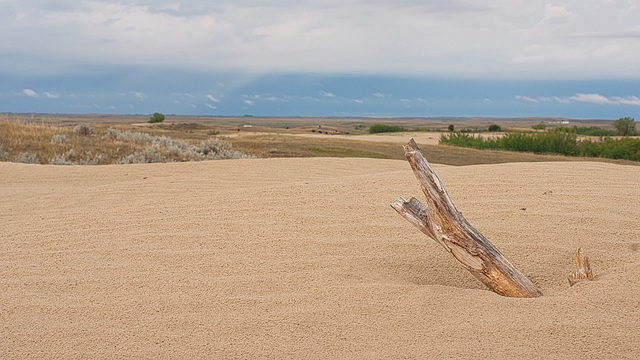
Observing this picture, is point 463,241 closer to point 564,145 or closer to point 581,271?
point 581,271

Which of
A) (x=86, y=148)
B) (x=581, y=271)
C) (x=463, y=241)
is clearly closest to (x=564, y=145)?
(x=86, y=148)

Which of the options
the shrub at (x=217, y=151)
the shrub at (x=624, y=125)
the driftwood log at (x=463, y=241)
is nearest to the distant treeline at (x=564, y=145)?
the shrub at (x=217, y=151)

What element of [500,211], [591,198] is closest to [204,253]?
[500,211]

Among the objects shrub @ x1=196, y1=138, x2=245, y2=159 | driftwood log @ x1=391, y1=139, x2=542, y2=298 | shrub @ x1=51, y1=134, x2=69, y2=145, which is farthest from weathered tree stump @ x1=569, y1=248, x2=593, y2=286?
shrub @ x1=51, y1=134, x2=69, y2=145

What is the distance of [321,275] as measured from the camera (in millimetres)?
3998

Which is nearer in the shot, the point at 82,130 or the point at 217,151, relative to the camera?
the point at 217,151

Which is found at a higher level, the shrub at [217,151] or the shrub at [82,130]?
the shrub at [82,130]

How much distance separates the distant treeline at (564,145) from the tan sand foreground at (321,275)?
1611cm

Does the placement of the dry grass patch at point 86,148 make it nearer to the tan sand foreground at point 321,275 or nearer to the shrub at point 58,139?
the shrub at point 58,139

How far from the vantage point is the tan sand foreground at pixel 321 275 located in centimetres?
310

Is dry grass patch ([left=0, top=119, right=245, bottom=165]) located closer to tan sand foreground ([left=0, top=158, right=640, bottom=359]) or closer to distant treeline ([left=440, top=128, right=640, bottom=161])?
tan sand foreground ([left=0, top=158, right=640, bottom=359])

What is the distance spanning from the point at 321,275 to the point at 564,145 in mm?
21269

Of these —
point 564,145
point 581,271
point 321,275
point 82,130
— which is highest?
point 82,130

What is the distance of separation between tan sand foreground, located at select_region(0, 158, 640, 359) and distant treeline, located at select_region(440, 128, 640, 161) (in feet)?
52.9
